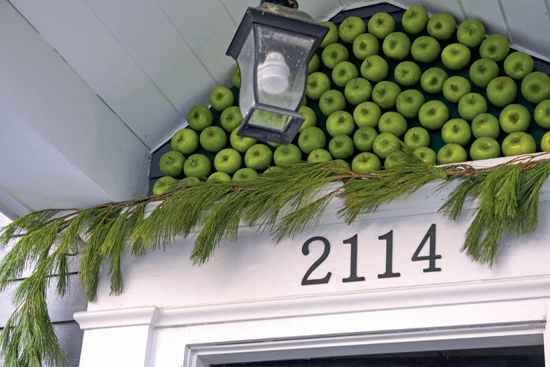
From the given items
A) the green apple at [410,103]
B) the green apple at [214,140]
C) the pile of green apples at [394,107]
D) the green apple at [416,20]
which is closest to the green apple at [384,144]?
the pile of green apples at [394,107]

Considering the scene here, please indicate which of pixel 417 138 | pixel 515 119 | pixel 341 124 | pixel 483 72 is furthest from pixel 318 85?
pixel 515 119

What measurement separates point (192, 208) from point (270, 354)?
438 mm

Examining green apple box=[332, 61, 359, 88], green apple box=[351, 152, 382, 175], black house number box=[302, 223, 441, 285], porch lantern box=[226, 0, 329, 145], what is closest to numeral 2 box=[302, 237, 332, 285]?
black house number box=[302, 223, 441, 285]

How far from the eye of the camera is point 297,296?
161 centimetres

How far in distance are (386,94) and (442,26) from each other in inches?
11.3

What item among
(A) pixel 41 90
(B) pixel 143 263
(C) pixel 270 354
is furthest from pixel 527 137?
(A) pixel 41 90

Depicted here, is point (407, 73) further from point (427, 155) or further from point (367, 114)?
point (427, 155)

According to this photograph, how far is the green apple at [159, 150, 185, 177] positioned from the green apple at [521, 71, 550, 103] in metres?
1.07

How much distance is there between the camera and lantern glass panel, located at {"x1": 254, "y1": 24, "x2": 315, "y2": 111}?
4.53 feet

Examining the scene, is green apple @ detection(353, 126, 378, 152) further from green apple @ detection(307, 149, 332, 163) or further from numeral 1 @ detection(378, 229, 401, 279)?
numeral 1 @ detection(378, 229, 401, 279)

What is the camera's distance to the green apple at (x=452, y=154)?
1.75 metres

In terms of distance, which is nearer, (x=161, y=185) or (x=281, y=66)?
(x=281, y=66)

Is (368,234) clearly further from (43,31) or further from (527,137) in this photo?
(43,31)

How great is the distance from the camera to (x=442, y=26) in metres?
1.96
